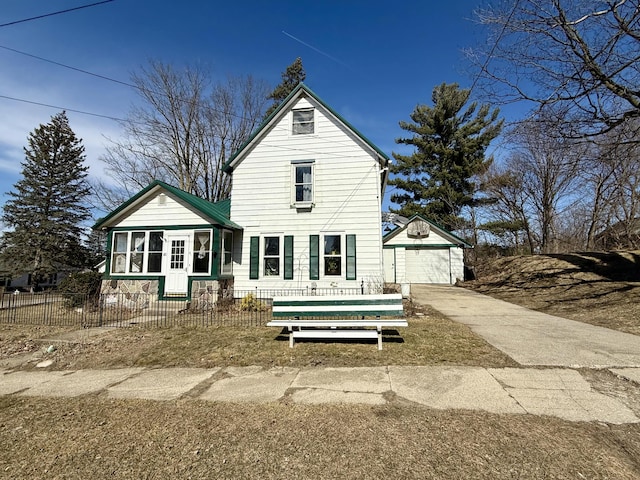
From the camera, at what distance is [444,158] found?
31234mm

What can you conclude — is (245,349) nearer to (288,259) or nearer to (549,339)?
(549,339)

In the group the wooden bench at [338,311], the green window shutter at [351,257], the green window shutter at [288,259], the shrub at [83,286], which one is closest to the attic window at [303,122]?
the green window shutter at [288,259]

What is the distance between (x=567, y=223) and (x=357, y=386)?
3167 centimetres

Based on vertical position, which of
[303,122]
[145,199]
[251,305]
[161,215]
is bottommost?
[251,305]

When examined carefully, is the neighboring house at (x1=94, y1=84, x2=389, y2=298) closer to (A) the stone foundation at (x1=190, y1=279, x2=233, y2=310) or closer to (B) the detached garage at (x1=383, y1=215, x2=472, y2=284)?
(A) the stone foundation at (x1=190, y1=279, x2=233, y2=310)

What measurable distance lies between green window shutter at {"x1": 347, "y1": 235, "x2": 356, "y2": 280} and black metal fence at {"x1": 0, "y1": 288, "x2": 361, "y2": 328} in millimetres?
599

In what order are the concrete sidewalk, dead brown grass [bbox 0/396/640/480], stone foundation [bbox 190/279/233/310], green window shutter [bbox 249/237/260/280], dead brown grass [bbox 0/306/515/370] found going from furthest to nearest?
green window shutter [bbox 249/237/260/280] < stone foundation [bbox 190/279/233/310] < dead brown grass [bbox 0/306/515/370] < the concrete sidewalk < dead brown grass [bbox 0/396/640/480]

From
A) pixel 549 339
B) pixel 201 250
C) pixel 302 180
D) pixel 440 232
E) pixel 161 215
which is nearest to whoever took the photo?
pixel 549 339

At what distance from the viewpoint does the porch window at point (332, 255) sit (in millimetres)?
12617

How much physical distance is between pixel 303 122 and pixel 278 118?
3.54 feet

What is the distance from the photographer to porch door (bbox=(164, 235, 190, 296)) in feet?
40.6

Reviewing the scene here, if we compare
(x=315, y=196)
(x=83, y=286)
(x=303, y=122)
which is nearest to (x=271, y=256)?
(x=315, y=196)

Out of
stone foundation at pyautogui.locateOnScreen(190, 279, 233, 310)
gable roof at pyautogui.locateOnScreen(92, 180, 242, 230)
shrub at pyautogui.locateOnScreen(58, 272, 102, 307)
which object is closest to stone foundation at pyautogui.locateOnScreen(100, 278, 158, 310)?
shrub at pyautogui.locateOnScreen(58, 272, 102, 307)

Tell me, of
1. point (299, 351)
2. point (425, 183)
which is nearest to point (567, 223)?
point (425, 183)
